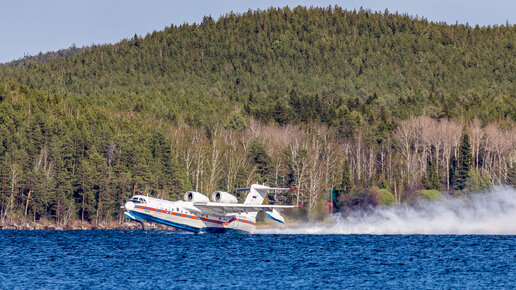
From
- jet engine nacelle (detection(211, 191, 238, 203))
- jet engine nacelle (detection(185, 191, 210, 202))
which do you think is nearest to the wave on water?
jet engine nacelle (detection(211, 191, 238, 203))

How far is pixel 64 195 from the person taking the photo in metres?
91.2

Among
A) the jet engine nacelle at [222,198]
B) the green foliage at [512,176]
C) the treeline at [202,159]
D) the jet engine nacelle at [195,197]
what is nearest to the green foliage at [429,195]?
the treeline at [202,159]

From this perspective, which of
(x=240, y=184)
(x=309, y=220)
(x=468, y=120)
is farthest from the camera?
(x=468, y=120)

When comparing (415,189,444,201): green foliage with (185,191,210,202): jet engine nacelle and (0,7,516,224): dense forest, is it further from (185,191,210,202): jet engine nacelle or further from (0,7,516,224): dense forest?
(185,191,210,202): jet engine nacelle

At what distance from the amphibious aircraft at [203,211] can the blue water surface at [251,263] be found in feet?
8.37

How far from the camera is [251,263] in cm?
4747

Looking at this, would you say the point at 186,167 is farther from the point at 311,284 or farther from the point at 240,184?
the point at 311,284

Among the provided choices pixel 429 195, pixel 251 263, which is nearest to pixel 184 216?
pixel 251 263

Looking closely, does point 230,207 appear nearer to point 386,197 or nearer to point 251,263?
point 251,263

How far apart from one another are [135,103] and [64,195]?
6152cm

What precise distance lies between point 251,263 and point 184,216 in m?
22.5

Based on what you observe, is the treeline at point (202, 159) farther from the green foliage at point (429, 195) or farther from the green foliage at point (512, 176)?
the green foliage at point (429, 195)

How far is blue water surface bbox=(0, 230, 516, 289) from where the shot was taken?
128ft

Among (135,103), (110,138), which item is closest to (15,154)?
(110,138)
